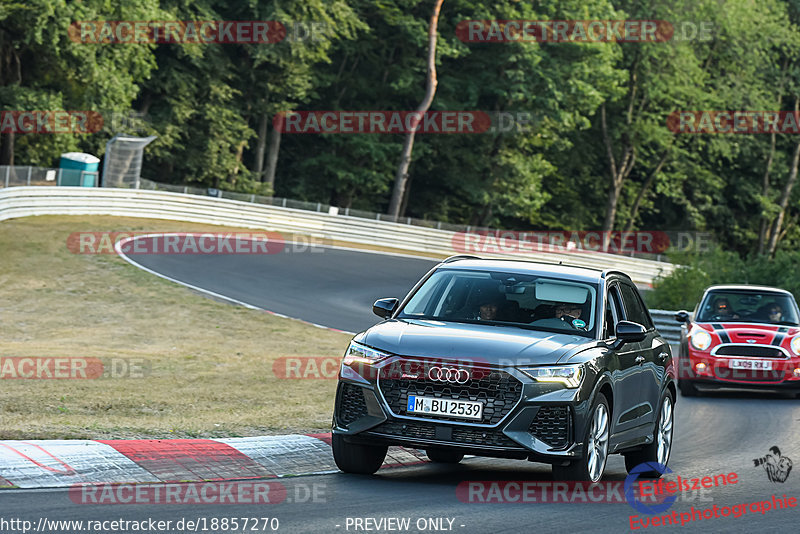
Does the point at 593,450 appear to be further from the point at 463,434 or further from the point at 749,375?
the point at 749,375

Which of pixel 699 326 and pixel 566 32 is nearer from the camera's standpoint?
pixel 699 326

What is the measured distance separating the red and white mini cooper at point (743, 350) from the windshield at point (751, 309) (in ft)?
0.05

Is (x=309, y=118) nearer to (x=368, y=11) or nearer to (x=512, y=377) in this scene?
(x=368, y=11)

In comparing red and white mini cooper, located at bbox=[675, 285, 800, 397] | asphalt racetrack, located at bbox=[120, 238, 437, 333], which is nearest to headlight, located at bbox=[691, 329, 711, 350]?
red and white mini cooper, located at bbox=[675, 285, 800, 397]

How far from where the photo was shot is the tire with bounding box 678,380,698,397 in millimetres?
19266

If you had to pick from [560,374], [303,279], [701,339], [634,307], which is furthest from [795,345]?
[303,279]

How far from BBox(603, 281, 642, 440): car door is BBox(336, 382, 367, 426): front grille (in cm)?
194

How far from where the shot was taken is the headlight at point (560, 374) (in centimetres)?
866

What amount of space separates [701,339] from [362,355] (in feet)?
36.7

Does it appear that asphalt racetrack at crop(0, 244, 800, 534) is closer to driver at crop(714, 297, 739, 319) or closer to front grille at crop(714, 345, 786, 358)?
front grille at crop(714, 345, 786, 358)

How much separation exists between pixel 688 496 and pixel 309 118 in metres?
54.4

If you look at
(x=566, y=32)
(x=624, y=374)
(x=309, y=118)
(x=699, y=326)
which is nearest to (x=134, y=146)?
(x=309, y=118)

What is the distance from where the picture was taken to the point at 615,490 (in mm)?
9555

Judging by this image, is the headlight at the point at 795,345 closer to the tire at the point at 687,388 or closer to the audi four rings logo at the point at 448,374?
the tire at the point at 687,388
